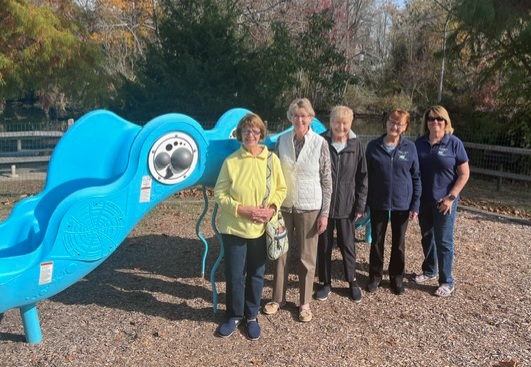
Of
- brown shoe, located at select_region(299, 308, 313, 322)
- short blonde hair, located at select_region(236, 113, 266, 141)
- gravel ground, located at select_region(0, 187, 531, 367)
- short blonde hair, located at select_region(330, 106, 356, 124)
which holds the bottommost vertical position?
gravel ground, located at select_region(0, 187, 531, 367)

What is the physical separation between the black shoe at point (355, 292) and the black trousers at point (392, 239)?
0.25 metres

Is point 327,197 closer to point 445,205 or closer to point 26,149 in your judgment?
point 445,205

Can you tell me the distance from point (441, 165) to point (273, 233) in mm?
1743

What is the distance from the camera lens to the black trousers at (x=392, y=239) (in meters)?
4.41

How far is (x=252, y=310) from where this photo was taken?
379 cm

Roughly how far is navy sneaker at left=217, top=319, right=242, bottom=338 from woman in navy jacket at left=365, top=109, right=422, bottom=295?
1527 millimetres

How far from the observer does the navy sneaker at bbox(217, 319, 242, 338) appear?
3.72 meters

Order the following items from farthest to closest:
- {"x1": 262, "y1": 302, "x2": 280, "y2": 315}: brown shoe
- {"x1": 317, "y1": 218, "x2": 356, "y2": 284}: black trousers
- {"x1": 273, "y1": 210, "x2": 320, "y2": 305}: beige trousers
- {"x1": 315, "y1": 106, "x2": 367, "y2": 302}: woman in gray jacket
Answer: {"x1": 317, "y1": 218, "x2": 356, "y2": 284}: black trousers, {"x1": 262, "y1": 302, "x2": 280, "y2": 315}: brown shoe, {"x1": 315, "y1": 106, "x2": 367, "y2": 302}: woman in gray jacket, {"x1": 273, "y1": 210, "x2": 320, "y2": 305}: beige trousers

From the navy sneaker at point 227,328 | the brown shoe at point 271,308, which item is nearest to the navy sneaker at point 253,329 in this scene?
the navy sneaker at point 227,328

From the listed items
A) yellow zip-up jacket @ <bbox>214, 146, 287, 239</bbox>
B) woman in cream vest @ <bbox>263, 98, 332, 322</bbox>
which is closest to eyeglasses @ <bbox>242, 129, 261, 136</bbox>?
yellow zip-up jacket @ <bbox>214, 146, 287, 239</bbox>

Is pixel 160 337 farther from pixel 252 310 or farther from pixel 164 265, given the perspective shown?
pixel 164 265

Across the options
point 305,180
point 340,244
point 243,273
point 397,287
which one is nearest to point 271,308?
point 243,273

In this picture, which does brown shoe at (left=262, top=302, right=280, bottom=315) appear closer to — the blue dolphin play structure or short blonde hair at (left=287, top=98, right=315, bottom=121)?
the blue dolphin play structure

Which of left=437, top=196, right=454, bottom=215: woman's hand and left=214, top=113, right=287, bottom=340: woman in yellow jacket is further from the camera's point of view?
left=437, top=196, right=454, bottom=215: woman's hand
